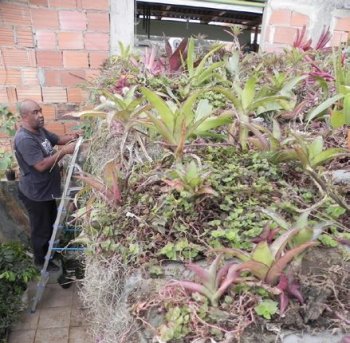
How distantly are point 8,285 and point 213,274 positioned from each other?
2.69 m

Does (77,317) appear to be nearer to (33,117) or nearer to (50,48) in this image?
(33,117)

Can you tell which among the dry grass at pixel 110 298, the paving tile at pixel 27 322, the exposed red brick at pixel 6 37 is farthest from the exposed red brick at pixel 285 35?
the paving tile at pixel 27 322

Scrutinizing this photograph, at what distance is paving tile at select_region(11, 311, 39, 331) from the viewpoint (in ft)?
10.3

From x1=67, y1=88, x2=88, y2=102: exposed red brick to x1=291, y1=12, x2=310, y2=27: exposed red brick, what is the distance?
7.39ft

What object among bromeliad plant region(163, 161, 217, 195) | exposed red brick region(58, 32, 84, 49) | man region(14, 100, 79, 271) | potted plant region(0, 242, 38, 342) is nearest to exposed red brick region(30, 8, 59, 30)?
exposed red brick region(58, 32, 84, 49)

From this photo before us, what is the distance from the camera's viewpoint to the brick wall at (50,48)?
11.1 ft

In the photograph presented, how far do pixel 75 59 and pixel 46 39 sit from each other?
12.2 inches

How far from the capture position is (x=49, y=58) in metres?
3.54

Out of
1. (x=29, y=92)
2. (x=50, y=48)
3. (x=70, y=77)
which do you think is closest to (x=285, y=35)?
(x=70, y=77)

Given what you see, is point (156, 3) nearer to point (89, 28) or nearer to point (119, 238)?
point (89, 28)

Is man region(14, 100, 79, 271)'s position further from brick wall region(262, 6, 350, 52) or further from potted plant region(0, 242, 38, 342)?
brick wall region(262, 6, 350, 52)

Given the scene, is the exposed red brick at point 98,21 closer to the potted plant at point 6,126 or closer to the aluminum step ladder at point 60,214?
the potted plant at point 6,126

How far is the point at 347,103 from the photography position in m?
1.38

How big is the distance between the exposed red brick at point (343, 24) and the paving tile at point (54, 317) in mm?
3853
